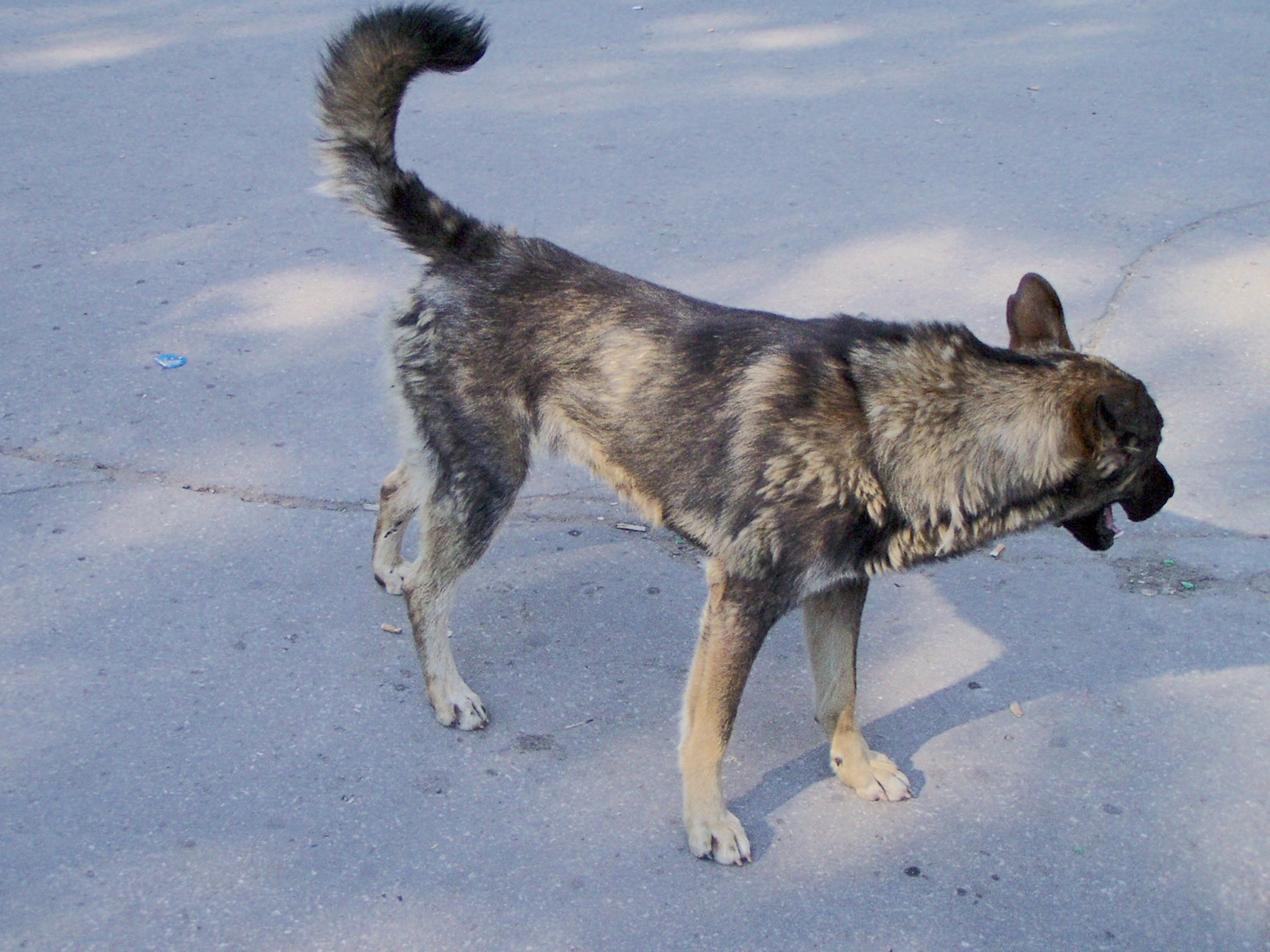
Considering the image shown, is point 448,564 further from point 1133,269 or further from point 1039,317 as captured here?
point 1133,269

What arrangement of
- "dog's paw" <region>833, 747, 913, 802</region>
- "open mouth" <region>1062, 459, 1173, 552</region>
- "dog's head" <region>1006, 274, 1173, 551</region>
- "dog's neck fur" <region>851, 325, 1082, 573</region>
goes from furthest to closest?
"dog's paw" <region>833, 747, 913, 802</region> → "open mouth" <region>1062, 459, 1173, 552</region> → "dog's neck fur" <region>851, 325, 1082, 573</region> → "dog's head" <region>1006, 274, 1173, 551</region>

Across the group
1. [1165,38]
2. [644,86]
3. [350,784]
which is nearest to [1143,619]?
[350,784]

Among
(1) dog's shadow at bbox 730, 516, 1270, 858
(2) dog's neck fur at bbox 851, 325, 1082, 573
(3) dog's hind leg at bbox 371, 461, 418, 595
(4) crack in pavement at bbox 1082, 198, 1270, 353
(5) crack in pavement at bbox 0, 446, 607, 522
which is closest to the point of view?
(2) dog's neck fur at bbox 851, 325, 1082, 573

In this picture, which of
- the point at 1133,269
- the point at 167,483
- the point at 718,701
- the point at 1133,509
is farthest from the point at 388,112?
the point at 1133,269

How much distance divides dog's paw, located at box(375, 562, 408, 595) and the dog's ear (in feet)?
6.05

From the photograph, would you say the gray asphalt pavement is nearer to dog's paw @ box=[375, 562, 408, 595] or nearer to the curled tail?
dog's paw @ box=[375, 562, 408, 595]

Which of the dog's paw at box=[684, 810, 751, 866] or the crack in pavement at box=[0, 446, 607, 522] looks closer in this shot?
the dog's paw at box=[684, 810, 751, 866]

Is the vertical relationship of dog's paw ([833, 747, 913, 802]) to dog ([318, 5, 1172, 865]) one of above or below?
below

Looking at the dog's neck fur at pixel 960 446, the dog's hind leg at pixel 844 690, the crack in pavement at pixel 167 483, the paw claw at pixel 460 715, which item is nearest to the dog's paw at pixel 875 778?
the dog's hind leg at pixel 844 690

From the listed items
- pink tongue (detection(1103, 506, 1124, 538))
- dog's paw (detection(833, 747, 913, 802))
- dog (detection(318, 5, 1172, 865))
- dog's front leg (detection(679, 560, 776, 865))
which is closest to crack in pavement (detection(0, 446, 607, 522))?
dog (detection(318, 5, 1172, 865))

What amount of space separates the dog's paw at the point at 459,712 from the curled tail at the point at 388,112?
1.16 m

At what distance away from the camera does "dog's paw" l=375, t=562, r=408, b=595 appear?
388 centimetres

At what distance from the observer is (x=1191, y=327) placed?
17.5 ft

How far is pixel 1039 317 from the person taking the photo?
10.8ft
